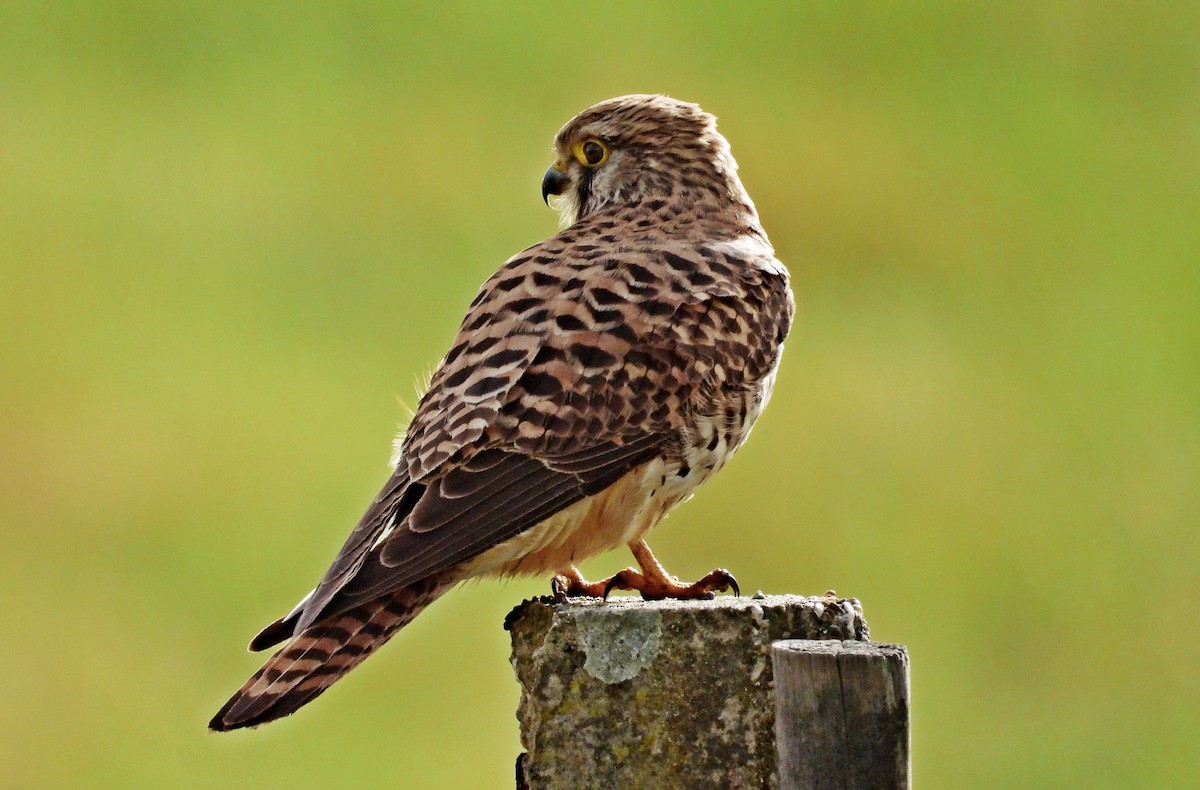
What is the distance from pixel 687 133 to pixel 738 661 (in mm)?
2332

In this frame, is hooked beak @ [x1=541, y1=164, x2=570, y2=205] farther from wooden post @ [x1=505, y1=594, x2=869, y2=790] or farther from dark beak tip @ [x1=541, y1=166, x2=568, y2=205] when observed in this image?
wooden post @ [x1=505, y1=594, x2=869, y2=790]

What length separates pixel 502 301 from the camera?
12.3ft

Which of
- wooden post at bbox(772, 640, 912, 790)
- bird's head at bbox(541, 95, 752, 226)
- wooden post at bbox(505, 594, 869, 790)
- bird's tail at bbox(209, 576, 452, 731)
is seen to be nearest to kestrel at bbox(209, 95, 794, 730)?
bird's tail at bbox(209, 576, 452, 731)

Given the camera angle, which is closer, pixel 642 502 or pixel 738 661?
pixel 738 661

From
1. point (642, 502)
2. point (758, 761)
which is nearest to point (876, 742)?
point (758, 761)

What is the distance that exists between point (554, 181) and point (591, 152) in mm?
157

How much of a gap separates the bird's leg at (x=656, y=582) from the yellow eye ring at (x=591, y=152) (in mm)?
1398

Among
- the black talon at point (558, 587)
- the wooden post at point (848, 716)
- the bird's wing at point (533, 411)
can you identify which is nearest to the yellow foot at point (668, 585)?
the black talon at point (558, 587)

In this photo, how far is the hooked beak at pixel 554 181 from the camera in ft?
15.5

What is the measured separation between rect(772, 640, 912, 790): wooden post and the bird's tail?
99cm

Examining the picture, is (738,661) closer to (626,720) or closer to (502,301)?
(626,720)

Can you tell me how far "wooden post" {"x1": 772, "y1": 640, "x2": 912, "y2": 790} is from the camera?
245cm

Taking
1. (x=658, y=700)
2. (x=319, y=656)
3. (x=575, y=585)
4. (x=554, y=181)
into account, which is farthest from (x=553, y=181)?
(x=658, y=700)

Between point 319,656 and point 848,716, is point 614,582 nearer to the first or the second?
point 319,656
